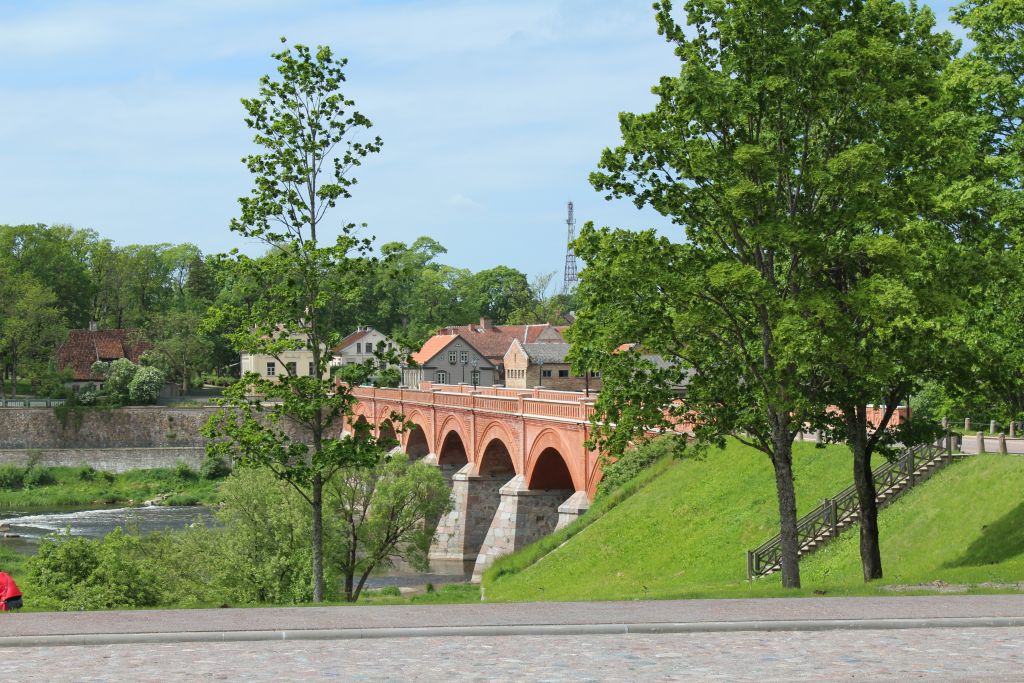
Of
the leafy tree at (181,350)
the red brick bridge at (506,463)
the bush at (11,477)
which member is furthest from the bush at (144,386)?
the red brick bridge at (506,463)

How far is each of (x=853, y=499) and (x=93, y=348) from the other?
91.0 metres

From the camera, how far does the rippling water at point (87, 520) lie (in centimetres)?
6406

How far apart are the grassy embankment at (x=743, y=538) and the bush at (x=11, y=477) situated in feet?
165

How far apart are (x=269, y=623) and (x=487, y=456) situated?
46.5m

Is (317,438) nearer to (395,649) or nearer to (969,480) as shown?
(395,649)

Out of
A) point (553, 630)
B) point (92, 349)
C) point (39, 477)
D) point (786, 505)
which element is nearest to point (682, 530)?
point (786, 505)

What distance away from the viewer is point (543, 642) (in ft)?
46.2

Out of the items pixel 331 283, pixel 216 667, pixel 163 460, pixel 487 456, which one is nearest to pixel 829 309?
pixel 331 283

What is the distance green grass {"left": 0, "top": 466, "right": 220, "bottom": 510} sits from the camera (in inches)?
3216

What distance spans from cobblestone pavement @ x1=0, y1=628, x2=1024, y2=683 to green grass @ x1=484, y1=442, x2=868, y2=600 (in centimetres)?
1693

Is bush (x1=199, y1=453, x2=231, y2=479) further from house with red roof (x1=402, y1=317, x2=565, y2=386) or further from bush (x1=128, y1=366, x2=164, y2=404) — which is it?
house with red roof (x1=402, y1=317, x2=565, y2=386)

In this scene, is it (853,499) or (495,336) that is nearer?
(853,499)

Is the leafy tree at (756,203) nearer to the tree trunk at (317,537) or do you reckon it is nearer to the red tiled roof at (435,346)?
the tree trunk at (317,537)

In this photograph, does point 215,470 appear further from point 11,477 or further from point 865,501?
point 865,501
